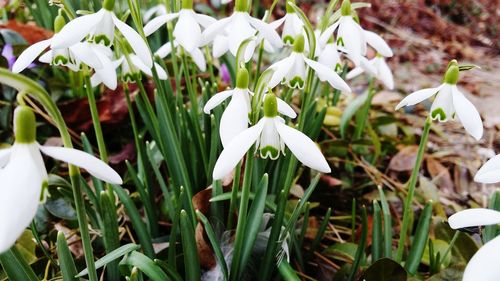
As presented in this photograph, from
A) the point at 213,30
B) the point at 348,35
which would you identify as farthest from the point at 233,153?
the point at 348,35

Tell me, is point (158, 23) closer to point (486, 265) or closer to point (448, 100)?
point (448, 100)

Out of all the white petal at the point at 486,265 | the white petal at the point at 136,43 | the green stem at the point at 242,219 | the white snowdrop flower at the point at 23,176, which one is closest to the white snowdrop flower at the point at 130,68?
the white petal at the point at 136,43

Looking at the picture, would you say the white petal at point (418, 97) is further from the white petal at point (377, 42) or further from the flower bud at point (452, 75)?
the white petal at point (377, 42)

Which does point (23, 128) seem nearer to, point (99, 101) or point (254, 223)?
point (254, 223)

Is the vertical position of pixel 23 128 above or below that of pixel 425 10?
above

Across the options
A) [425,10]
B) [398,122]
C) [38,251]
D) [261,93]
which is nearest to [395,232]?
[398,122]

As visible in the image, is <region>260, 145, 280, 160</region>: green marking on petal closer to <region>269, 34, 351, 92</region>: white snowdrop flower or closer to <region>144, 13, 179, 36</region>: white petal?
<region>269, 34, 351, 92</region>: white snowdrop flower
